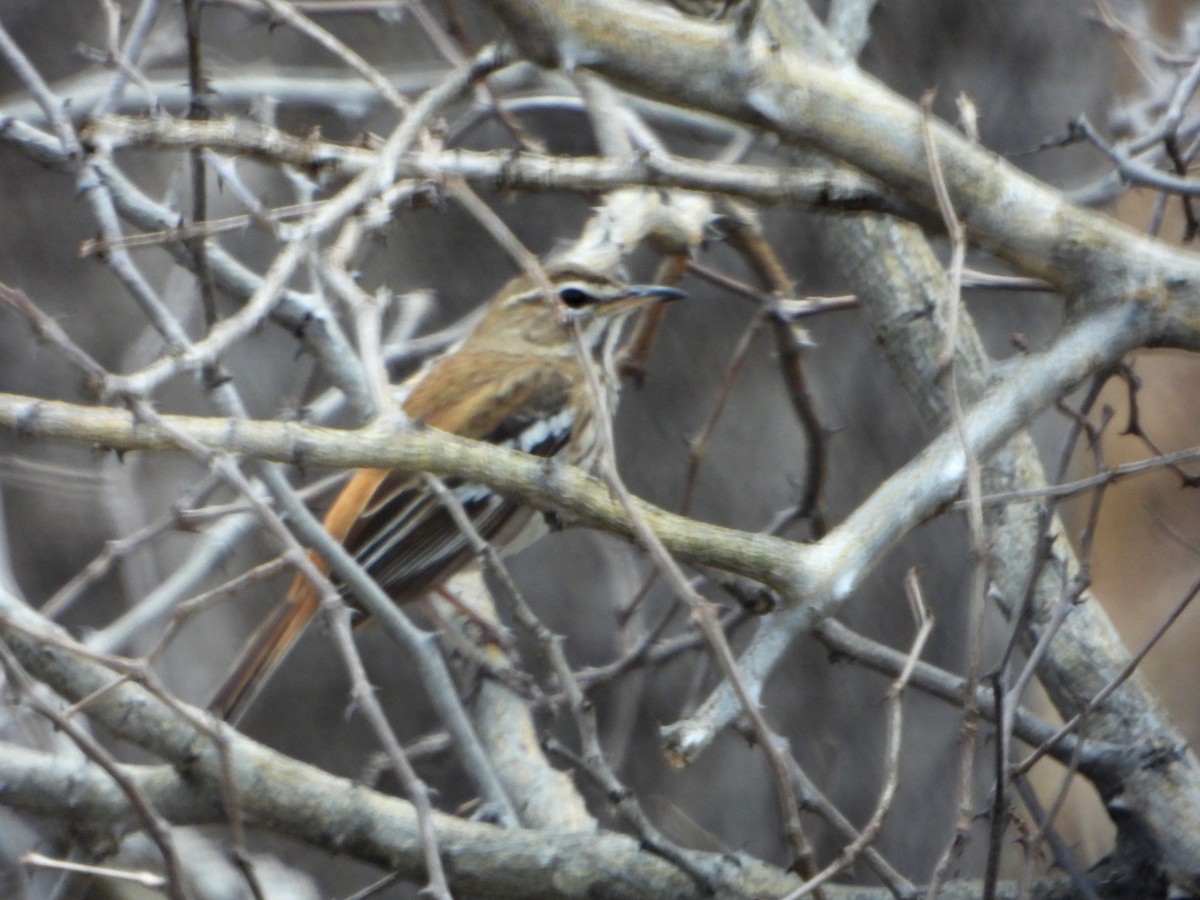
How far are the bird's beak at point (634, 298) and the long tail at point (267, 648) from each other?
1.35 metres

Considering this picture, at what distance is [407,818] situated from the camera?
10.9 ft

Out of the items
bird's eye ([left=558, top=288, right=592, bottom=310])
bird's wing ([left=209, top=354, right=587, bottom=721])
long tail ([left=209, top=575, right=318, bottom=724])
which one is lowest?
long tail ([left=209, top=575, right=318, bottom=724])

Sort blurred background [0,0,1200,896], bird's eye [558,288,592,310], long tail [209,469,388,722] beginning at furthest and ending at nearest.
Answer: blurred background [0,0,1200,896]
bird's eye [558,288,592,310]
long tail [209,469,388,722]

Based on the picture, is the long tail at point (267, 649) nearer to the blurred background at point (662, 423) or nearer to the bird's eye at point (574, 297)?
the bird's eye at point (574, 297)

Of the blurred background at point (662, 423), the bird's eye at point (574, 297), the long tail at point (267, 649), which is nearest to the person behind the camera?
the long tail at point (267, 649)

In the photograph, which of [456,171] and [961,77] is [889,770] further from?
[961,77]

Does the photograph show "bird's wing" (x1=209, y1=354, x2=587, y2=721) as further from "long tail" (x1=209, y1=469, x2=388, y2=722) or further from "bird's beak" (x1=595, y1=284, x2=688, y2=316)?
"bird's beak" (x1=595, y1=284, x2=688, y2=316)

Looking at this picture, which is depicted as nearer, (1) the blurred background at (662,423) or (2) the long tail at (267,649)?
(2) the long tail at (267,649)

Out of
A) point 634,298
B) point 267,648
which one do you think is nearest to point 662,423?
point 634,298

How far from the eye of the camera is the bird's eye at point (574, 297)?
4715mm

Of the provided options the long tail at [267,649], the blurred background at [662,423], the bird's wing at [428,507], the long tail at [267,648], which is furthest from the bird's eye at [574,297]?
the blurred background at [662,423]

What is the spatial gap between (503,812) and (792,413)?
3.24 metres

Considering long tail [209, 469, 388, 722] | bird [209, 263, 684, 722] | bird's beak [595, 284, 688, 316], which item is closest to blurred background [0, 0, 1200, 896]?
bird [209, 263, 684, 722]

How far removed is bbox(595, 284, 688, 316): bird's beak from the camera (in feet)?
15.5
